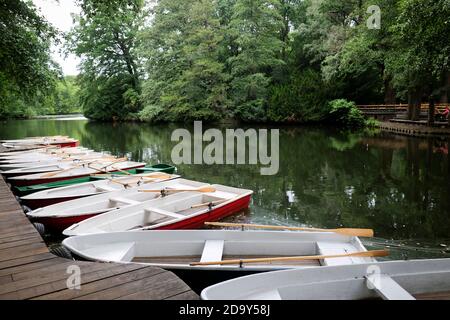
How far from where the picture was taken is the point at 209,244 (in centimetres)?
447

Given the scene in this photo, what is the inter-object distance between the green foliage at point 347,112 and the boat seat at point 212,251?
2495 cm

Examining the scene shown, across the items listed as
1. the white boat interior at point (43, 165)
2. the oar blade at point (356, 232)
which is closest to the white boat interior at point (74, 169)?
the white boat interior at point (43, 165)

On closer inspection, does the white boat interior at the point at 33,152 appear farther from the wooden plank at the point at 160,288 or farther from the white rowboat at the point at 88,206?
the wooden plank at the point at 160,288

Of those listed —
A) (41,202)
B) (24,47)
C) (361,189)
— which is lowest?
(361,189)

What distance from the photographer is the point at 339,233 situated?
15.2ft

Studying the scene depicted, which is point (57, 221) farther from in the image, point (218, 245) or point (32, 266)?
point (218, 245)

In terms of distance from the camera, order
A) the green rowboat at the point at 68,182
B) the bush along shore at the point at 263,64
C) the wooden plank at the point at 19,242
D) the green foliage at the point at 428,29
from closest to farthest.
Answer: the wooden plank at the point at 19,242 < the green rowboat at the point at 68,182 < the green foliage at the point at 428,29 < the bush along shore at the point at 263,64

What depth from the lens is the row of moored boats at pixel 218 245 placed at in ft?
10.3

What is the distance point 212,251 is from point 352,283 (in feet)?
5.68

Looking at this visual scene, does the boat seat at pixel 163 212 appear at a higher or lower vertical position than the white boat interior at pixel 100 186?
lower

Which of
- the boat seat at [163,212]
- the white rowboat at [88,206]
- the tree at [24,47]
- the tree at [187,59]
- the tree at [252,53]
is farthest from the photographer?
the tree at [252,53]

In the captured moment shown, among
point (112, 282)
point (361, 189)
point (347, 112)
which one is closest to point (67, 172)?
point (112, 282)

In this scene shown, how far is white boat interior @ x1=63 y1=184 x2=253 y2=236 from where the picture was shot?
5387 mm

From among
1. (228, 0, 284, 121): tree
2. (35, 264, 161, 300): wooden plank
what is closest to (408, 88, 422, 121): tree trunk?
(228, 0, 284, 121): tree
